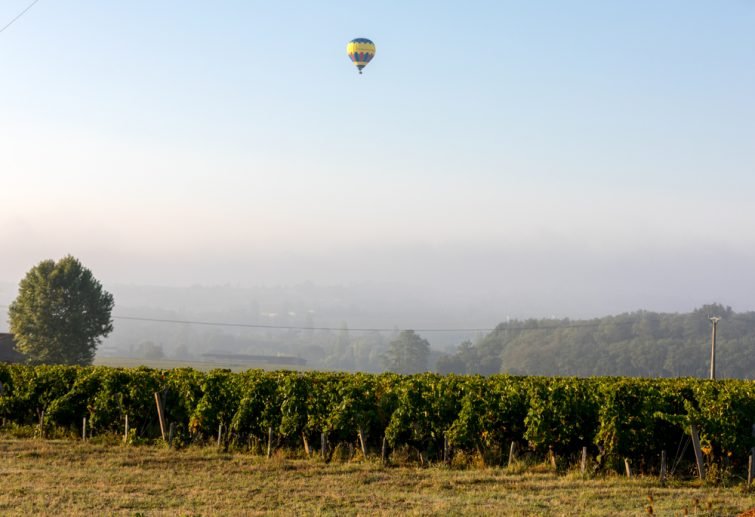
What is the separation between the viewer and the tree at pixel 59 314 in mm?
97312

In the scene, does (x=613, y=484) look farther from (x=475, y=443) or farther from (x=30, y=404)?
(x=30, y=404)

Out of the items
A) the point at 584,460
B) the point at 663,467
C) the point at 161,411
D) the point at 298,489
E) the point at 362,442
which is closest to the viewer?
the point at 298,489

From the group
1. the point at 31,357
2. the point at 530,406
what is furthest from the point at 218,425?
the point at 31,357

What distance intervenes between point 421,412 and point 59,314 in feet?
277

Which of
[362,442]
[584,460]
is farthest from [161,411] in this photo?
[584,460]

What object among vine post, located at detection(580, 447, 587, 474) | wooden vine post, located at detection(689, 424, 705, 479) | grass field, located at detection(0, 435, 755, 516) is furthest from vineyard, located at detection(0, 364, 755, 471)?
grass field, located at detection(0, 435, 755, 516)

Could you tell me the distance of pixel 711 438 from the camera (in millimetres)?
23281

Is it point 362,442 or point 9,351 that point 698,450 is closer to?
point 362,442

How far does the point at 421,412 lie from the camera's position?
2588 centimetres

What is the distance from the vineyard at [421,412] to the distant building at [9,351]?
248 ft

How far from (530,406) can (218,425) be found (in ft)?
36.7

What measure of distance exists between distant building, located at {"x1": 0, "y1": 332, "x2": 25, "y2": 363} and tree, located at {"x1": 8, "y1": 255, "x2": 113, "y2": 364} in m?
1.37

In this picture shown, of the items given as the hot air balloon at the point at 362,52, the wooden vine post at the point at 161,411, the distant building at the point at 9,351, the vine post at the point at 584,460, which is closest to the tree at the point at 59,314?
the distant building at the point at 9,351

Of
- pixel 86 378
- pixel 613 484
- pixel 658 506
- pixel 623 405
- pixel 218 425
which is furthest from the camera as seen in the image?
pixel 86 378
